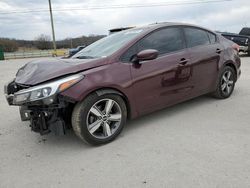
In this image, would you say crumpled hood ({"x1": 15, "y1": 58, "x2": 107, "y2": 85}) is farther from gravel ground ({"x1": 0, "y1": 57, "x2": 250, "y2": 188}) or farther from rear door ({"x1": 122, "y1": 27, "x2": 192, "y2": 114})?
gravel ground ({"x1": 0, "y1": 57, "x2": 250, "y2": 188})

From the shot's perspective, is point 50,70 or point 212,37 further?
point 212,37

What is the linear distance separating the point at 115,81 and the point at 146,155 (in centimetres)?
103

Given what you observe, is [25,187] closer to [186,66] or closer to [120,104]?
[120,104]

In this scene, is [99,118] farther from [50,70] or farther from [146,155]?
[50,70]

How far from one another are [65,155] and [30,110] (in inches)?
28.0

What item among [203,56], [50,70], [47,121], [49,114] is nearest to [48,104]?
[49,114]

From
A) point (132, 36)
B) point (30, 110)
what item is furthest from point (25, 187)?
point (132, 36)

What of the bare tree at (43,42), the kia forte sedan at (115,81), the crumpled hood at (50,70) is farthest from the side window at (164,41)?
the bare tree at (43,42)

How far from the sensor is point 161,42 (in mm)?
3840

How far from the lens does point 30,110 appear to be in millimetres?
3000

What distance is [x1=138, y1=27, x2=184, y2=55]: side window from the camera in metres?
3.66

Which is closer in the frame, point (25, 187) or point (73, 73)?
point (25, 187)

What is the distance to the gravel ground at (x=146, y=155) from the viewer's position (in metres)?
2.40

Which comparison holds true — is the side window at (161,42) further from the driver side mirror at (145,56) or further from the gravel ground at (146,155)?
the gravel ground at (146,155)
